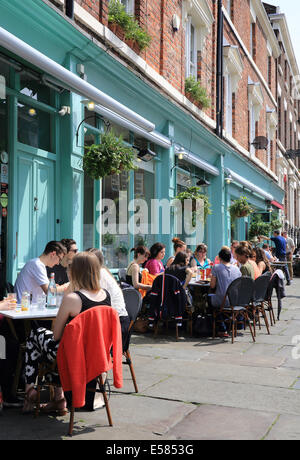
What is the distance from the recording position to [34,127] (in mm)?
7570

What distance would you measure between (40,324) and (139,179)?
619 centimetres

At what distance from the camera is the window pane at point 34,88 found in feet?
23.9

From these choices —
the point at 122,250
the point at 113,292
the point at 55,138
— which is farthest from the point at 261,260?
the point at 113,292

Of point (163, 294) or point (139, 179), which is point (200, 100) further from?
point (163, 294)

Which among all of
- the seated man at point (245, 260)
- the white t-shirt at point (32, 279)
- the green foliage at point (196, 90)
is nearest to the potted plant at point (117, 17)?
the green foliage at point (196, 90)

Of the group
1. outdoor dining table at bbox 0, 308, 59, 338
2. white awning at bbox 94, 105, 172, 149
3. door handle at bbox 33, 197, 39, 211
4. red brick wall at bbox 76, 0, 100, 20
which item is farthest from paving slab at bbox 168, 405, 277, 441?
red brick wall at bbox 76, 0, 100, 20

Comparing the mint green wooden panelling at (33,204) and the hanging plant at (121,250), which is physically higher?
the mint green wooden panelling at (33,204)

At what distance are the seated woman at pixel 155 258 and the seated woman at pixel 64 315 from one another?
163 inches

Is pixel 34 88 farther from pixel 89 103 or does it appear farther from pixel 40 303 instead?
pixel 40 303

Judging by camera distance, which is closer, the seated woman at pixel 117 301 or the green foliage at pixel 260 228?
the seated woman at pixel 117 301

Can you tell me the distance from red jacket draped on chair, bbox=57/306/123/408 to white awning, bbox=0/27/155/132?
341 cm

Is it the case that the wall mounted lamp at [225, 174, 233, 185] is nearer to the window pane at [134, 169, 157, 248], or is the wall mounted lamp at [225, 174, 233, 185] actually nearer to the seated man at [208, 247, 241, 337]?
the window pane at [134, 169, 157, 248]

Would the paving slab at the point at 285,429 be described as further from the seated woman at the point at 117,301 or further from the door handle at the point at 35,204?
the door handle at the point at 35,204
